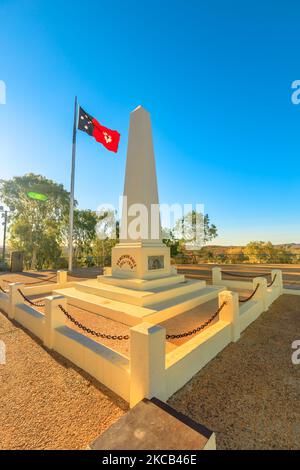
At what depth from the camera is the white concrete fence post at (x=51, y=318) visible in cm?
420

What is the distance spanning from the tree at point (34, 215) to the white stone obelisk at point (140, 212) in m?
15.4

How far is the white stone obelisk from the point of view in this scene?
7.89 m

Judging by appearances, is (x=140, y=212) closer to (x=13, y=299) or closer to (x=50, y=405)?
(x=13, y=299)

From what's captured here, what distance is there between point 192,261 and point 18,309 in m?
21.7

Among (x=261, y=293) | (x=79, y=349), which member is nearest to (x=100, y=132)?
(x=261, y=293)

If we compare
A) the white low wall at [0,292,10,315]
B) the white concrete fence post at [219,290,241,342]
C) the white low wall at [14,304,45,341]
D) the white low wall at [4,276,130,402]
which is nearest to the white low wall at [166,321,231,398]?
the white concrete fence post at [219,290,241,342]

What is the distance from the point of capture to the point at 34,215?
826 inches

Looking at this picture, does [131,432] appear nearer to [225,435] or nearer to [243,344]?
[225,435]

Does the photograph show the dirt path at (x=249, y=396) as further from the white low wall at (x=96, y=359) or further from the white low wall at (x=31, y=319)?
the white low wall at (x=31, y=319)

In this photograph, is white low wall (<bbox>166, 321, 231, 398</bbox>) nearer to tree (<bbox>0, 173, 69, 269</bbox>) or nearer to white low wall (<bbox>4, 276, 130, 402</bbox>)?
white low wall (<bbox>4, 276, 130, 402</bbox>)

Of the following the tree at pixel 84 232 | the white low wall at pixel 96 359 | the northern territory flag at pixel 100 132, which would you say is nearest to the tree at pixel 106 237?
the tree at pixel 84 232

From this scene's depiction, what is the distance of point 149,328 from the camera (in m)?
A: 2.70
